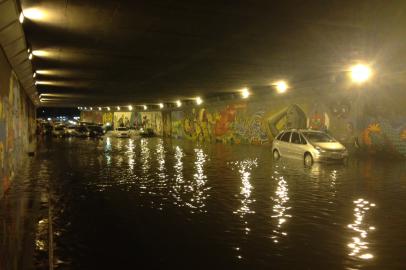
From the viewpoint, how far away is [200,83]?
2792cm

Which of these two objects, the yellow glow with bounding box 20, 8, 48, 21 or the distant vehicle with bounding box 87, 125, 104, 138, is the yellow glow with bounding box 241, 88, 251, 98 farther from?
the distant vehicle with bounding box 87, 125, 104, 138

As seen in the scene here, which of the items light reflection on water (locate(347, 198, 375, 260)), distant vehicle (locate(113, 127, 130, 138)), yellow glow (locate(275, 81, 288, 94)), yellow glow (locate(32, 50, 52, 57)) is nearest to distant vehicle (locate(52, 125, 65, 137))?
distant vehicle (locate(113, 127, 130, 138))

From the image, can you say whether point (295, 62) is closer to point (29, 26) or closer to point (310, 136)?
point (310, 136)

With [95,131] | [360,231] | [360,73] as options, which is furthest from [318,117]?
[95,131]

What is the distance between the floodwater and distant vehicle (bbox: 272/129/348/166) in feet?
10.2

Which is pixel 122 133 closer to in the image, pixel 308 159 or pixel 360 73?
pixel 360 73

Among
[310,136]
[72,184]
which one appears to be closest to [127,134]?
[310,136]

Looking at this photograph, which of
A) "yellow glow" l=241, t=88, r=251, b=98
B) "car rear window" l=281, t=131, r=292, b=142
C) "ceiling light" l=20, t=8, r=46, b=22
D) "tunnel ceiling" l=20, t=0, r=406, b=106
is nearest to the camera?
"tunnel ceiling" l=20, t=0, r=406, b=106

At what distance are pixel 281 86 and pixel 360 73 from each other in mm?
8206

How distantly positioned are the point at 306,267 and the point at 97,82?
965 inches

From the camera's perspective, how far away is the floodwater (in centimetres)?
616

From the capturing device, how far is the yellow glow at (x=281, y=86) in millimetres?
28016

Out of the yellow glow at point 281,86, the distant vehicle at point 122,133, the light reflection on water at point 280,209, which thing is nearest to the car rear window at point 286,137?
the yellow glow at point 281,86

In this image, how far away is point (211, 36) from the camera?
1325 cm
